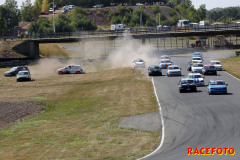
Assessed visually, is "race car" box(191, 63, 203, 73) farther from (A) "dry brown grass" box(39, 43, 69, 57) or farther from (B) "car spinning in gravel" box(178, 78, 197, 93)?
(A) "dry brown grass" box(39, 43, 69, 57)

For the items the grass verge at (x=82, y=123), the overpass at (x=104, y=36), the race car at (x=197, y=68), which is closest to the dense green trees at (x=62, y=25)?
the overpass at (x=104, y=36)

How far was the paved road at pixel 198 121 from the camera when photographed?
64.8 ft

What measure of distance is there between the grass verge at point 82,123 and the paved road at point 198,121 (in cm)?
109

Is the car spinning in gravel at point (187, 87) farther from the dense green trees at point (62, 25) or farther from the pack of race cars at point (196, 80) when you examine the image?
the dense green trees at point (62, 25)

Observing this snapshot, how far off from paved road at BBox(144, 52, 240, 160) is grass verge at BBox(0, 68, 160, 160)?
1.09 m

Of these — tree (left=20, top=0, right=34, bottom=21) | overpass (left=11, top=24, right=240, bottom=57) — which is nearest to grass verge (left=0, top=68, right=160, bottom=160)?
overpass (left=11, top=24, right=240, bottom=57)

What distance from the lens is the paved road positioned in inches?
778

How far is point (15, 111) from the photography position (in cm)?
3588

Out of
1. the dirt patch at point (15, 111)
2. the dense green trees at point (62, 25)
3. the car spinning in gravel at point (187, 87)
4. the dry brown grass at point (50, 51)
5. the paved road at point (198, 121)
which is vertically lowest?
the dirt patch at point (15, 111)

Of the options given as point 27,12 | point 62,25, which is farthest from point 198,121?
point 27,12

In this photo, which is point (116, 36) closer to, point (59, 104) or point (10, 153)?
point (59, 104)

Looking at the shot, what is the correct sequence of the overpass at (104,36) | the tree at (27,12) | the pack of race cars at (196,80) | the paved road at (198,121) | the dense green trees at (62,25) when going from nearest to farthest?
the paved road at (198,121) → the pack of race cars at (196,80) → the overpass at (104,36) → the dense green trees at (62,25) → the tree at (27,12)

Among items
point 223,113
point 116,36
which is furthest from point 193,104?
point 116,36

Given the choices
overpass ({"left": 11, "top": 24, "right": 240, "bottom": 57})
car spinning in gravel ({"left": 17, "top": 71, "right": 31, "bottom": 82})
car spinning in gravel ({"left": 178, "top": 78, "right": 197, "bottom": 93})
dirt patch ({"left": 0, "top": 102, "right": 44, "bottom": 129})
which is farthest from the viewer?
overpass ({"left": 11, "top": 24, "right": 240, "bottom": 57})
